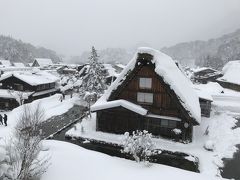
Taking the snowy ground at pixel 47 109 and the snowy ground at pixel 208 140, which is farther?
the snowy ground at pixel 47 109

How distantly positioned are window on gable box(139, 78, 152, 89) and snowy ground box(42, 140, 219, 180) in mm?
8290

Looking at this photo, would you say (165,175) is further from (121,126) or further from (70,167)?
(121,126)

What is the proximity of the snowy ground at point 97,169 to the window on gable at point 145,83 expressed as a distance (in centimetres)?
829

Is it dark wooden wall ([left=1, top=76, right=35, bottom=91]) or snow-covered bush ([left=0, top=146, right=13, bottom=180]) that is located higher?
dark wooden wall ([left=1, top=76, right=35, bottom=91])

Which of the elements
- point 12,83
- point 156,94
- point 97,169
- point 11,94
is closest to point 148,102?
point 156,94

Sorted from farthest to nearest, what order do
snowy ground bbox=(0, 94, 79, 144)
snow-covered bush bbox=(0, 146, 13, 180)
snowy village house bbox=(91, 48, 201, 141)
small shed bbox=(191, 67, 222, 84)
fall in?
small shed bbox=(191, 67, 222, 84)
snowy ground bbox=(0, 94, 79, 144)
snowy village house bbox=(91, 48, 201, 141)
snow-covered bush bbox=(0, 146, 13, 180)

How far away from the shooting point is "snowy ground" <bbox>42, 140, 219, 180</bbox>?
1097cm

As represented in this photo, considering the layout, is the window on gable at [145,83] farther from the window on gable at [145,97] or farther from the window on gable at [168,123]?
the window on gable at [168,123]

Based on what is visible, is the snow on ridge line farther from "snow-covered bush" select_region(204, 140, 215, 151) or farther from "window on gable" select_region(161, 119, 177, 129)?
"snow-covered bush" select_region(204, 140, 215, 151)

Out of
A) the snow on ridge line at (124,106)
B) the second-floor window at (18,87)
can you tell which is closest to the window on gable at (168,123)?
the snow on ridge line at (124,106)

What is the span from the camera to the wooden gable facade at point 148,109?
62.7ft

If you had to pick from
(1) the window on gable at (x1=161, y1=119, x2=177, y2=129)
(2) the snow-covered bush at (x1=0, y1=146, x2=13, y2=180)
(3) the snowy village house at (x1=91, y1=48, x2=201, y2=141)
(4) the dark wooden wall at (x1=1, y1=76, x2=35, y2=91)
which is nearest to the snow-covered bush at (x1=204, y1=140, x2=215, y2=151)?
(3) the snowy village house at (x1=91, y1=48, x2=201, y2=141)

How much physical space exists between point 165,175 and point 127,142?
3.14 metres

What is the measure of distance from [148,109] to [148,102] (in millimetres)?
637
